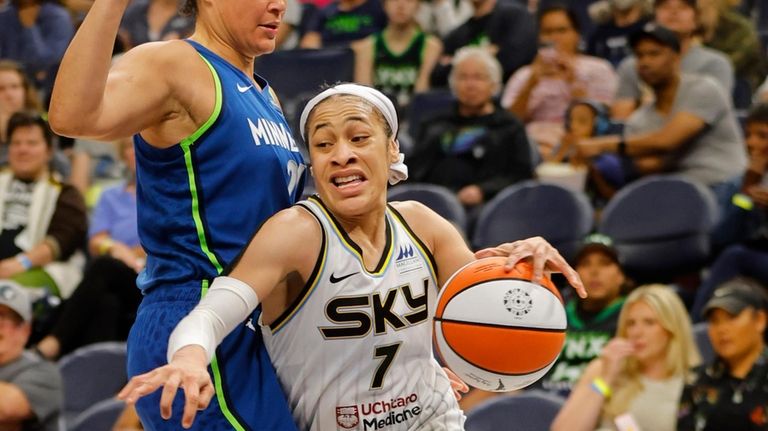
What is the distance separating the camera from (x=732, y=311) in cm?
605

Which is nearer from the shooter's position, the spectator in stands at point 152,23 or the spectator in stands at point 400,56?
the spectator in stands at point 400,56

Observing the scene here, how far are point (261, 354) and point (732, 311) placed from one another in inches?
125

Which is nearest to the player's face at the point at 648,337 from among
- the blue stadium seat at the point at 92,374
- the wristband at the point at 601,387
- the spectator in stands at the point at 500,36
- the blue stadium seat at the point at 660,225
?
the wristband at the point at 601,387

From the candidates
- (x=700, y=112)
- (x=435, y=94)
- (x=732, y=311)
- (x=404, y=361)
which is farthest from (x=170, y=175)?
(x=435, y=94)

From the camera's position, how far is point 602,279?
6.83m

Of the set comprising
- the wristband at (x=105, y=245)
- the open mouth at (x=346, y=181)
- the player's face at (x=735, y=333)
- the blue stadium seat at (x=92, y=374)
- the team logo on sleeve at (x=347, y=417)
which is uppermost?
the open mouth at (x=346, y=181)

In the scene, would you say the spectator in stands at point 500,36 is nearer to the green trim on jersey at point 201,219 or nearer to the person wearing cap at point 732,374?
the person wearing cap at point 732,374

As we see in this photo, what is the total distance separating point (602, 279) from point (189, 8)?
142 inches

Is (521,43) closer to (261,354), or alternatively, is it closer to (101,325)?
(101,325)

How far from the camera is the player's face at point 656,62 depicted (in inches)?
312

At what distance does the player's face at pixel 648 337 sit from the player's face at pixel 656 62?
85.6 inches

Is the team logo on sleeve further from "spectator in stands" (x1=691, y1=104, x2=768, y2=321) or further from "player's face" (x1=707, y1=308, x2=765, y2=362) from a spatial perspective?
"spectator in stands" (x1=691, y1=104, x2=768, y2=321)

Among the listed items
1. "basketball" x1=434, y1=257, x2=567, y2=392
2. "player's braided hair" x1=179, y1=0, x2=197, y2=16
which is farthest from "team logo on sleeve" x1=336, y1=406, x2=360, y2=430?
"player's braided hair" x1=179, y1=0, x2=197, y2=16

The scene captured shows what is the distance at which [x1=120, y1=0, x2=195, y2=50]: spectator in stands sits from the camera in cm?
1050
